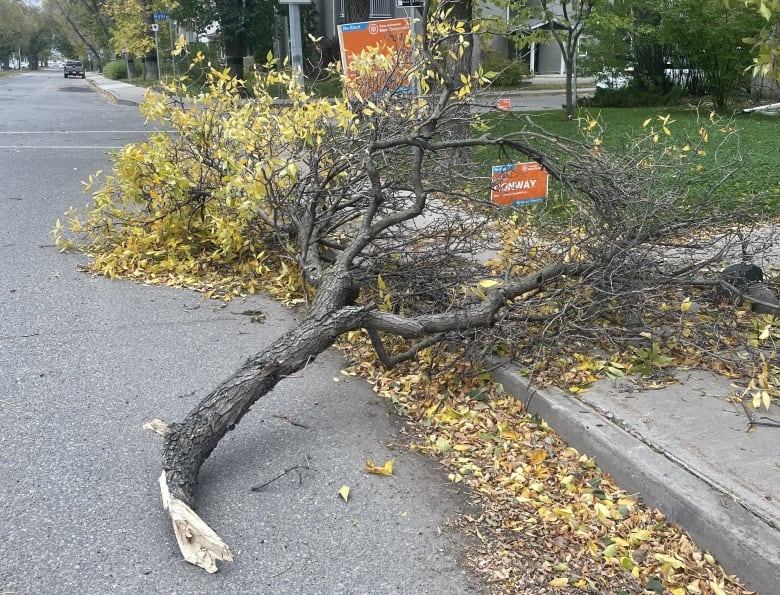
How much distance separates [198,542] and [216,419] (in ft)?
2.45

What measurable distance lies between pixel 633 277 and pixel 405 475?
6.86 feet

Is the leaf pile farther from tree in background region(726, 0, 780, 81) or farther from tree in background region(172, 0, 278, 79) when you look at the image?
tree in background region(172, 0, 278, 79)

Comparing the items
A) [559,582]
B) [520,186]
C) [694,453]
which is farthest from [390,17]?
[559,582]

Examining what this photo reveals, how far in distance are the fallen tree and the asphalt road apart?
204mm

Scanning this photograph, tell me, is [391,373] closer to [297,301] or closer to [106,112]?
[297,301]

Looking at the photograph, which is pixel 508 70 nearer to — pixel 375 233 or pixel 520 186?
pixel 520 186

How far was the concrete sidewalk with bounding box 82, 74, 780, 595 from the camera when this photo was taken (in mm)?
2785

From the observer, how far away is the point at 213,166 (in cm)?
672

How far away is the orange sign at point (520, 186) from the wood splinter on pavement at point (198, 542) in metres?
4.17

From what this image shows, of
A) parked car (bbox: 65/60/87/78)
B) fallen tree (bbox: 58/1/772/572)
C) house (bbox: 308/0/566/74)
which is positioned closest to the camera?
fallen tree (bbox: 58/1/772/572)

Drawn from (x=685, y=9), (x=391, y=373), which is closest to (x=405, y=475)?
(x=391, y=373)

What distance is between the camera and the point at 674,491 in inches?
120

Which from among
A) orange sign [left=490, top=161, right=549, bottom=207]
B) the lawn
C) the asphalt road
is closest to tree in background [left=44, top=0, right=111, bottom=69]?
the lawn

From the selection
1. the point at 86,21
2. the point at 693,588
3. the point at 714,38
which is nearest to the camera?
the point at 693,588
